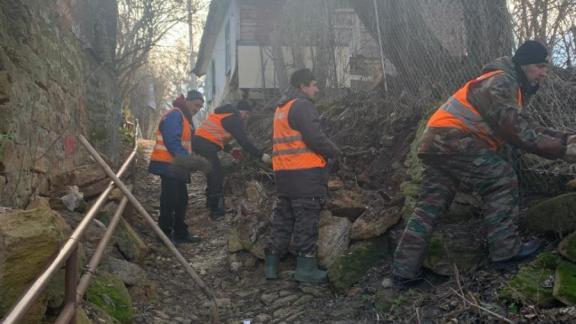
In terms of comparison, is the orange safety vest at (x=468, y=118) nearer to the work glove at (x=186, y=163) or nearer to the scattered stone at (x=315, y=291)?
the scattered stone at (x=315, y=291)

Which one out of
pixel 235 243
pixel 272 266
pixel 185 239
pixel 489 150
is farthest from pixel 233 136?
pixel 489 150

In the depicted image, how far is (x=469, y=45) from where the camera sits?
486 centimetres

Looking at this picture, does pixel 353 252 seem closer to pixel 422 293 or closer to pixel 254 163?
pixel 422 293

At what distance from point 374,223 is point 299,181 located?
0.74 meters

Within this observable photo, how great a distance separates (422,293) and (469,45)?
2.54 m

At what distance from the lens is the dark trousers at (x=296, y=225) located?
4398mm

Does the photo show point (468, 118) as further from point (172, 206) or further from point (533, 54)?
point (172, 206)

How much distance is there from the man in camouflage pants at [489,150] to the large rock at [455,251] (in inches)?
6.7

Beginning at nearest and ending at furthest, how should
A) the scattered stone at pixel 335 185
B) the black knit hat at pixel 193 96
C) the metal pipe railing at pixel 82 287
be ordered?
the metal pipe railing at pixel 82 287 → the scattered stone at pixel 335 185 → the black knit hat at pixel 193 96

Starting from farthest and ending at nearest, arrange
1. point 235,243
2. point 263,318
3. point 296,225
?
1. point 235,243
2. point 296,225
3. point 263,318

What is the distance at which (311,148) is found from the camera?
174 inches

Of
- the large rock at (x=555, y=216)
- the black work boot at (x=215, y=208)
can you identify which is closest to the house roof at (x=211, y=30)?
the black work boot at (x=215, y=208)

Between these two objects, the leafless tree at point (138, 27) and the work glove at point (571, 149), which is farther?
the leafless tree at point (138, 27)

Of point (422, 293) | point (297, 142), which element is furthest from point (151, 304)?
point (422, 293)
